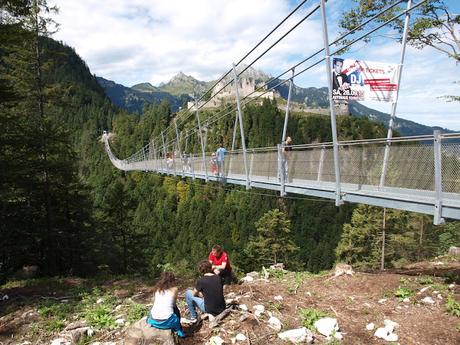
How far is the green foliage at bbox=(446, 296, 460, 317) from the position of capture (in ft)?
16.8

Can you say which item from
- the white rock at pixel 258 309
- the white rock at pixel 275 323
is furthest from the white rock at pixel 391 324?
the white rock at pixel 258 309

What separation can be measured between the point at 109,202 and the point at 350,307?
17383mm

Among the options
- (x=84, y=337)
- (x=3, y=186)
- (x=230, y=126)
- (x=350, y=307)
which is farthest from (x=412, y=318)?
(x=230, y=126)

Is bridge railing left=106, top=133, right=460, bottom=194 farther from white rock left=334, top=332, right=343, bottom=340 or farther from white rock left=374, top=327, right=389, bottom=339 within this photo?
white rock left=334, top=332, right=343, bottom=340

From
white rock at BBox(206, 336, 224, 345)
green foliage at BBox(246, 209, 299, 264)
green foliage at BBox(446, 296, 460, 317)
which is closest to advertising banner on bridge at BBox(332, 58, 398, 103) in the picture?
green foliage at BBox(446, 296, 460, 317)

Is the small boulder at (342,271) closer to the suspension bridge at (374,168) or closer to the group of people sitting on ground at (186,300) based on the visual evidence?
the suspension bridge at (374,168)

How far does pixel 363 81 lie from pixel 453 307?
3976mm

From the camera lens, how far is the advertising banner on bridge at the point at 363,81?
22.5 ft

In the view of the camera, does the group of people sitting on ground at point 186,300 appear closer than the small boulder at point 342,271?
Yes

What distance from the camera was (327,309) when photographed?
5.62 m

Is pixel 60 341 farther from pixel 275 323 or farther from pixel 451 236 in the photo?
pixel 451 236

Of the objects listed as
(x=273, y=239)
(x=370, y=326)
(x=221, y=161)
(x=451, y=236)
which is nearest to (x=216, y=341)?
(x=370, y=326)

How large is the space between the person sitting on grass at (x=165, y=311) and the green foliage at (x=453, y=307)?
359 cm

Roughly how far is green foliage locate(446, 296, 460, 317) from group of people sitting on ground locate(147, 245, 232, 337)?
308 centimetres
